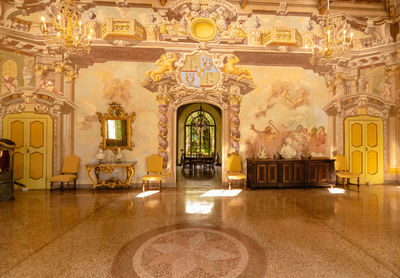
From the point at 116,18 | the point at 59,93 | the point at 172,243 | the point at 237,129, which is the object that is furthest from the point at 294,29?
the point at 59,93

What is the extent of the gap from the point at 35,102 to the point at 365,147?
11763 millimetres

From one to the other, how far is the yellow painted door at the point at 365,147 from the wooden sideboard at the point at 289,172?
1.47 m

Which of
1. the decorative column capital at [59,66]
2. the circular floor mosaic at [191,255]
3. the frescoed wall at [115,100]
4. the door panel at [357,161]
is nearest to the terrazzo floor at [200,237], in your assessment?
the circular floor mosaic at [191,255]

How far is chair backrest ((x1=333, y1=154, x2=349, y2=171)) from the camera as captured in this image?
24.6ft

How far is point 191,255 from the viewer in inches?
116

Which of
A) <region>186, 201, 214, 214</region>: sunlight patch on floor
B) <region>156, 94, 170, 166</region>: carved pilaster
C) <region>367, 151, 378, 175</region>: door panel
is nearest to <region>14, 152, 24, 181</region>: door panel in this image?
<region>156, 94, 170, 166</region>: carved pilaster

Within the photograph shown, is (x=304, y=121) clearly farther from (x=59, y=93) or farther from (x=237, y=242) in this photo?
(x=59, y=93)

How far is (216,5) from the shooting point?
738cm

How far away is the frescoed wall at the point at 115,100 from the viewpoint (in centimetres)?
721

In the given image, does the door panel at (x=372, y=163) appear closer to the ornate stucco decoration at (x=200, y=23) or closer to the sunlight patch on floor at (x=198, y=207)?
the ornate stucco decoration at (x=200, y=23)

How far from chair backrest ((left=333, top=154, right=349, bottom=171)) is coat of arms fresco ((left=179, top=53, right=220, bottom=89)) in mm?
5167

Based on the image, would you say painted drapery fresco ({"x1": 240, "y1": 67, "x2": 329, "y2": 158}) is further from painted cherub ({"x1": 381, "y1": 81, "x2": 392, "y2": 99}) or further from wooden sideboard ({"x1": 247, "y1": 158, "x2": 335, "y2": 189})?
painted cherub ({"x1": 381, "y1": 81, "x2": 392, "y2": 99})

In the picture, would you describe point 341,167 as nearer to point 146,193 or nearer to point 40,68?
point 146,193

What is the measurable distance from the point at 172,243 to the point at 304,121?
6613mm
